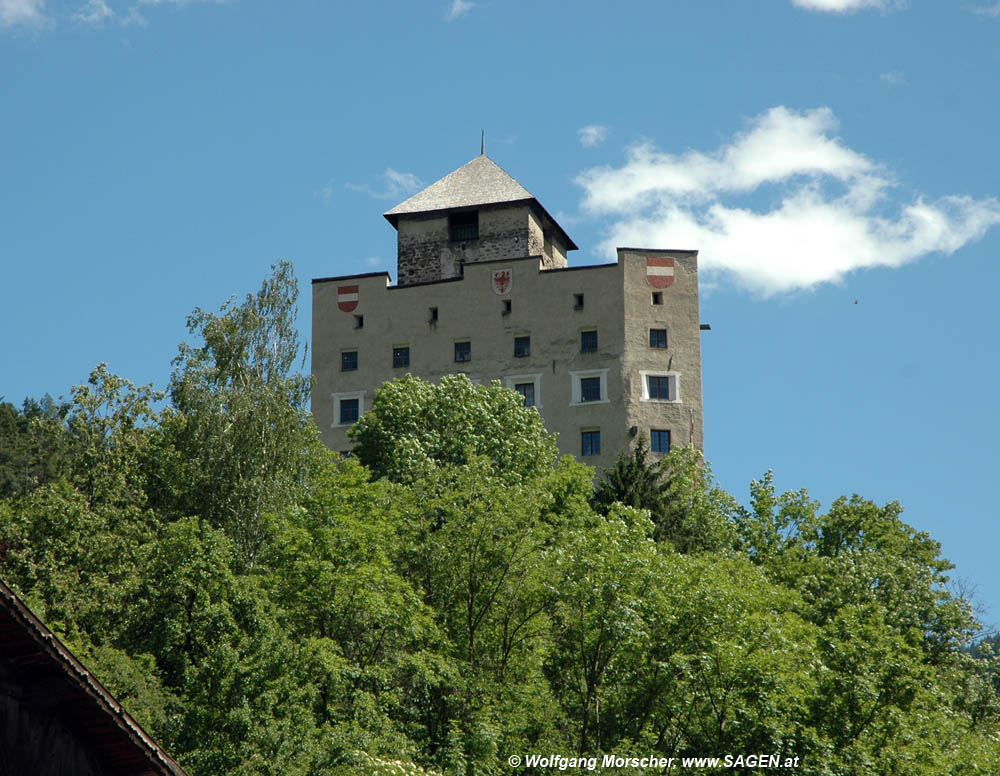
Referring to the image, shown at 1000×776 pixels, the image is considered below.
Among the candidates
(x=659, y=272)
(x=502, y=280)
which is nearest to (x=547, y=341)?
(x=502, y=280)

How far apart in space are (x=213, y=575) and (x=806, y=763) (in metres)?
14.4

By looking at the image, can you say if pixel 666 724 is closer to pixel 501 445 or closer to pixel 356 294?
pixel 501 445

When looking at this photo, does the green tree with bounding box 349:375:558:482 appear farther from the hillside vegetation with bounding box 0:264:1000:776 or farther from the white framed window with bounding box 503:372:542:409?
the white framed window with bounding box 503:372:542:409

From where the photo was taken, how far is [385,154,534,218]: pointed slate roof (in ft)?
240

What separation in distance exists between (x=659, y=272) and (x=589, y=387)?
6.75 m

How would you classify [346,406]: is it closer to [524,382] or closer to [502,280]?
[524,382]

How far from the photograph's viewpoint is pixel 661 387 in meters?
64.9

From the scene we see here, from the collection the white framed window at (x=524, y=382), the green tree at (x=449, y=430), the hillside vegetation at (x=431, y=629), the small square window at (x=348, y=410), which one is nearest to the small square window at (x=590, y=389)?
the white framed window at (x=524, y=382)

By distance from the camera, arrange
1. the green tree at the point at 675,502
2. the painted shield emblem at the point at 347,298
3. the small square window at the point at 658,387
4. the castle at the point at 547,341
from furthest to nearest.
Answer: the painted shield emblem at the point at 347,298 < the small square window at the point at 658,387 < the castle at the point at 547,341 < the green tree at the point at 675,502

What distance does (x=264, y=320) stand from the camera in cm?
4812

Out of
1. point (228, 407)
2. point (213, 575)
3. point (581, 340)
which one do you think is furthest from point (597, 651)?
point (581, 340)

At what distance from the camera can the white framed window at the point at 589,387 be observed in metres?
64.6

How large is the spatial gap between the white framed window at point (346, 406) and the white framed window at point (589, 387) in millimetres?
10120

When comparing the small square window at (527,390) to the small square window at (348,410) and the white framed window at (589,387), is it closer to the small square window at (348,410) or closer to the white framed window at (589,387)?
the white framed window at (589,387)
